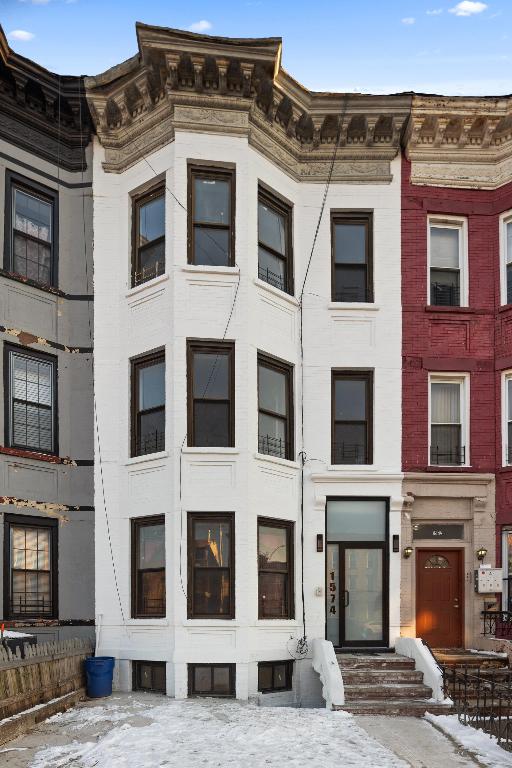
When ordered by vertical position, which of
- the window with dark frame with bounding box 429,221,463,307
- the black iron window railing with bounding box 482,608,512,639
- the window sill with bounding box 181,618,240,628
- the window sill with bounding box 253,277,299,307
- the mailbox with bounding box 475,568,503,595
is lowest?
the black iron window railing with bounding box 482,608,512,639

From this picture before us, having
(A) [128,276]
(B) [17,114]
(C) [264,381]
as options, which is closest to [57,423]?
(A) [128,276]

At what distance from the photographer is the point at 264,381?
52.9ft

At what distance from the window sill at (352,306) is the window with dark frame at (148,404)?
12.9 ft

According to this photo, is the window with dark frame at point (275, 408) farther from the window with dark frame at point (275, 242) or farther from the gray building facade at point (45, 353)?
the gray building facade at point (45, 353)

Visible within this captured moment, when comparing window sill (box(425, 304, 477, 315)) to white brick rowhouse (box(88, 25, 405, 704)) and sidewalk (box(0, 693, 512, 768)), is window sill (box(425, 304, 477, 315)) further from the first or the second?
sidewalk (box(0, 693, 512, 768))

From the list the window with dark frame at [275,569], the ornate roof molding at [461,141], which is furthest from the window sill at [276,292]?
the window with dark frame at [275,569]

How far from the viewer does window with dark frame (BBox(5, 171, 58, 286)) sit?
16141mm

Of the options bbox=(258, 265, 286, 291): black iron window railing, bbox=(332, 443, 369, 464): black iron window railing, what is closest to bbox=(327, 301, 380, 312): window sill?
bbox=(258, 265, 286, 291): black iron window railing

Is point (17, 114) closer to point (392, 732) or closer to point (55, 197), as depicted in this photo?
point (55, 197)

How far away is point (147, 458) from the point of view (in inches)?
604

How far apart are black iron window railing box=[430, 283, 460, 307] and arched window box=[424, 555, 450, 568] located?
5.48 m

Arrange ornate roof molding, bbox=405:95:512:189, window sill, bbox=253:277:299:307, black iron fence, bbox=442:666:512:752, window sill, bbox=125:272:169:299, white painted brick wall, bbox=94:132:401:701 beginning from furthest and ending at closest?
ornate roof molding, bbox=405:95:512:189 → window sill, bbox=253:277:299:307 → window sill, bbox=125:272:169:299 → white painted brick wall, bbox=94:132:401:701 → black iron fence, bbox=442:666:512:752

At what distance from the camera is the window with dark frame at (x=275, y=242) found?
16.5 metres

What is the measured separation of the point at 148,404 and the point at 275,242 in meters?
4.34
